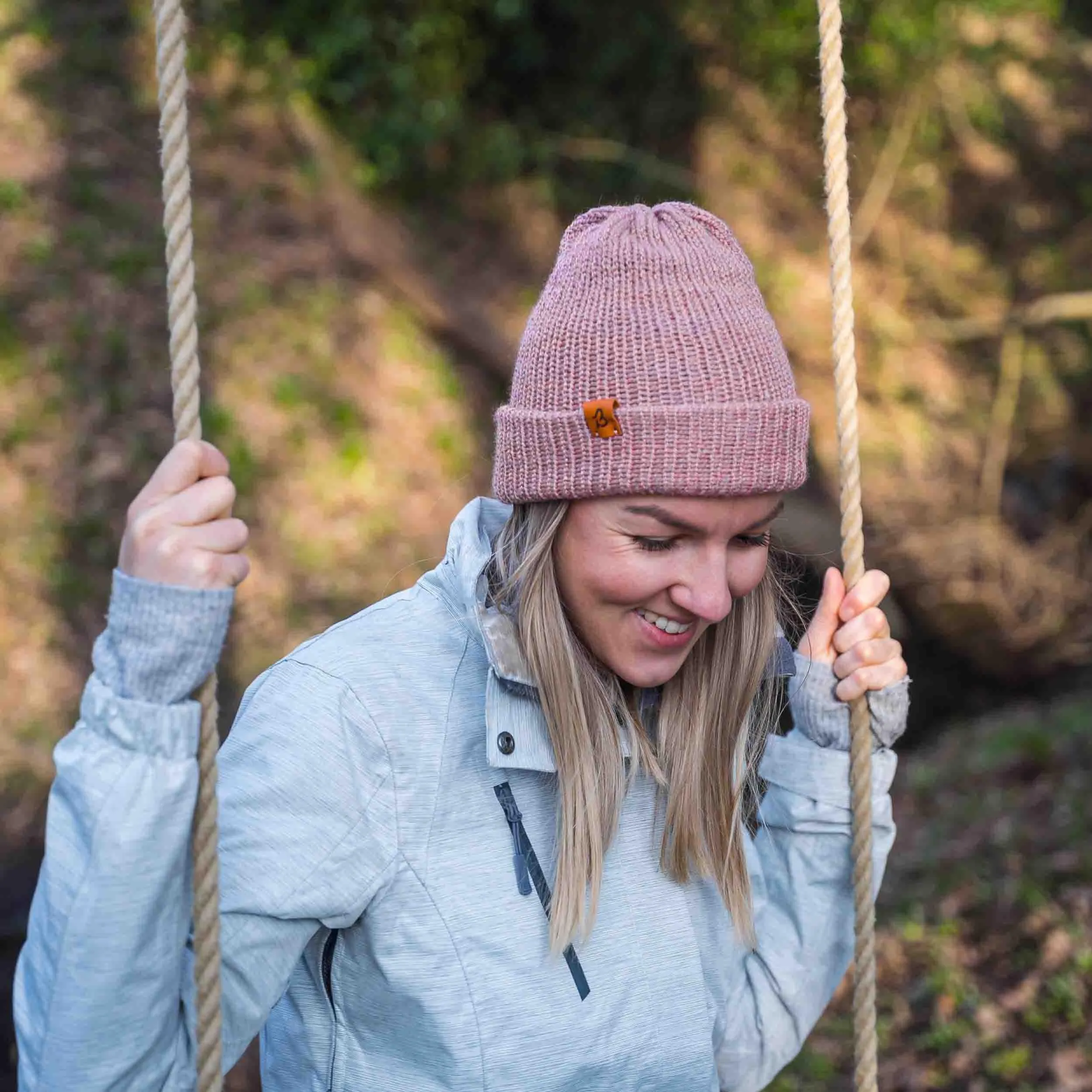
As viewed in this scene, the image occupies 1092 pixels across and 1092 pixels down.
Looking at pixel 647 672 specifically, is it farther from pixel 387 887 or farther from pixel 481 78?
pixel 481 78

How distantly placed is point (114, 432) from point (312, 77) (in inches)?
114

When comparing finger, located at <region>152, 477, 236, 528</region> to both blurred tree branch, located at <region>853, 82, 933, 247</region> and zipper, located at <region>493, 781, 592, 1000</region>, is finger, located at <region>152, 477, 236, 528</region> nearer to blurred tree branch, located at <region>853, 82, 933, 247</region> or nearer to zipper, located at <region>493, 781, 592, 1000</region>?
zipper, located at <region>493, 781, 592, 1000</region>

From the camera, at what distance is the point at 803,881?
2.02 meters

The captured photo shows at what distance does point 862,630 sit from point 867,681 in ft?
0.26

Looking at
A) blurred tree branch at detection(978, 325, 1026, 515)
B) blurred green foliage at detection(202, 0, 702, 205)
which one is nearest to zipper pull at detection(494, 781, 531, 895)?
blurred green foliage at detection(202, 0, 702, 205)

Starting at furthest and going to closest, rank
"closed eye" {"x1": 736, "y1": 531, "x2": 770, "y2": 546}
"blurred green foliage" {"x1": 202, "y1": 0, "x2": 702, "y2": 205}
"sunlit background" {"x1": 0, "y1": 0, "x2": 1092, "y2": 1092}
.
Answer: "blurred green foliage" {"x1": 202, "y1": 0, "x2": 702, "y2": 205} → "sunlit background" {"x1": 0, "y1": 0, "x2": 1092, "y2": 1092} → "closed eye" {"x1": 736, "y1": 531, "x2": 770, "y2": 546}

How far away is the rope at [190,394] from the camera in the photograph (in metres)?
1.33

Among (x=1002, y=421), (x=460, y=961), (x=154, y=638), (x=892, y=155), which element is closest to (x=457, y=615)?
(x=460, y=961)

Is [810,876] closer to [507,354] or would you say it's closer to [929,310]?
[507,354]

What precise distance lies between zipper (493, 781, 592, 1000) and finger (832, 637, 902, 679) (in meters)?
0.59

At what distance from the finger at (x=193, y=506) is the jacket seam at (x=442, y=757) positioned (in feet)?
1.51

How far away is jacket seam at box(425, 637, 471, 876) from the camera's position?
5.28 ft

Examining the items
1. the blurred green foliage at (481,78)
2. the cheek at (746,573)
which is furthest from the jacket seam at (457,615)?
the blurred green foliage at (481,78)

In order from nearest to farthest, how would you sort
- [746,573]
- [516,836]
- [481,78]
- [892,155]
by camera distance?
1. [516,836]
2. [746,573]
3. [481,78]
4. [892,155]
